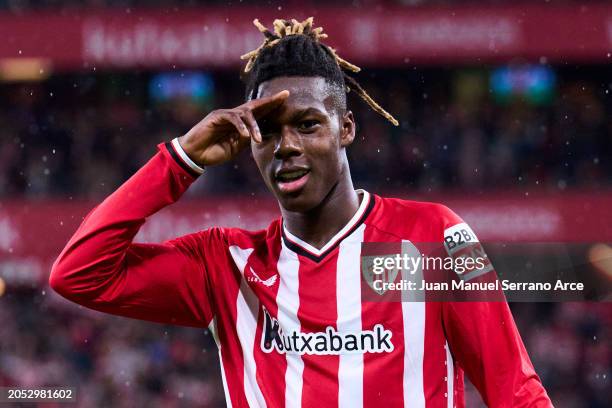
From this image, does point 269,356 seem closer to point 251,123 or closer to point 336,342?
point 336,342

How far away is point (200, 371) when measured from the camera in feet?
29.8

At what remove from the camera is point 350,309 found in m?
2.31

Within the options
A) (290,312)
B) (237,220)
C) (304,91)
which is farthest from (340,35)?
(290,312)

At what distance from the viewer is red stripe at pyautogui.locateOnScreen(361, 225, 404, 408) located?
224 centimetres

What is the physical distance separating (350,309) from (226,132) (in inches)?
20.0

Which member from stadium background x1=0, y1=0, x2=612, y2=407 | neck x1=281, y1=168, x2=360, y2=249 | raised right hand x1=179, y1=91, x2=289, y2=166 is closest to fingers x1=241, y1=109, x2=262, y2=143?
raised right hand x1=179, y1=91, x2=289, y2=166

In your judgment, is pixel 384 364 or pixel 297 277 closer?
pixel 384 364

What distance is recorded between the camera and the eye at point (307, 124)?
2307mm

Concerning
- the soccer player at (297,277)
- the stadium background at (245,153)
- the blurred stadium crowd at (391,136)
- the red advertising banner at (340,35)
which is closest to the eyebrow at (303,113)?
the soccer player at (297,277)

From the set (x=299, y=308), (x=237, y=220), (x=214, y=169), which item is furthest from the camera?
(x=214, y=169)

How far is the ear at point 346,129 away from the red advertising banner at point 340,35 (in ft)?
27.8

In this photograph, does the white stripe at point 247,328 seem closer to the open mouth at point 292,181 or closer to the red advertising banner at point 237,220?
the open mouth at point 292,181

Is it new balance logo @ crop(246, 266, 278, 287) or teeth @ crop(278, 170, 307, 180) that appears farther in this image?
new balance logo @ crop(246, 266, 278, 287)

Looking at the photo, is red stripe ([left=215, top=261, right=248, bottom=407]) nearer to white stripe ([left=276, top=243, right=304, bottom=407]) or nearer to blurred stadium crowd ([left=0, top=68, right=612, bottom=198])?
white stripe ([left=276, top=243, right=304, bottom=407])
